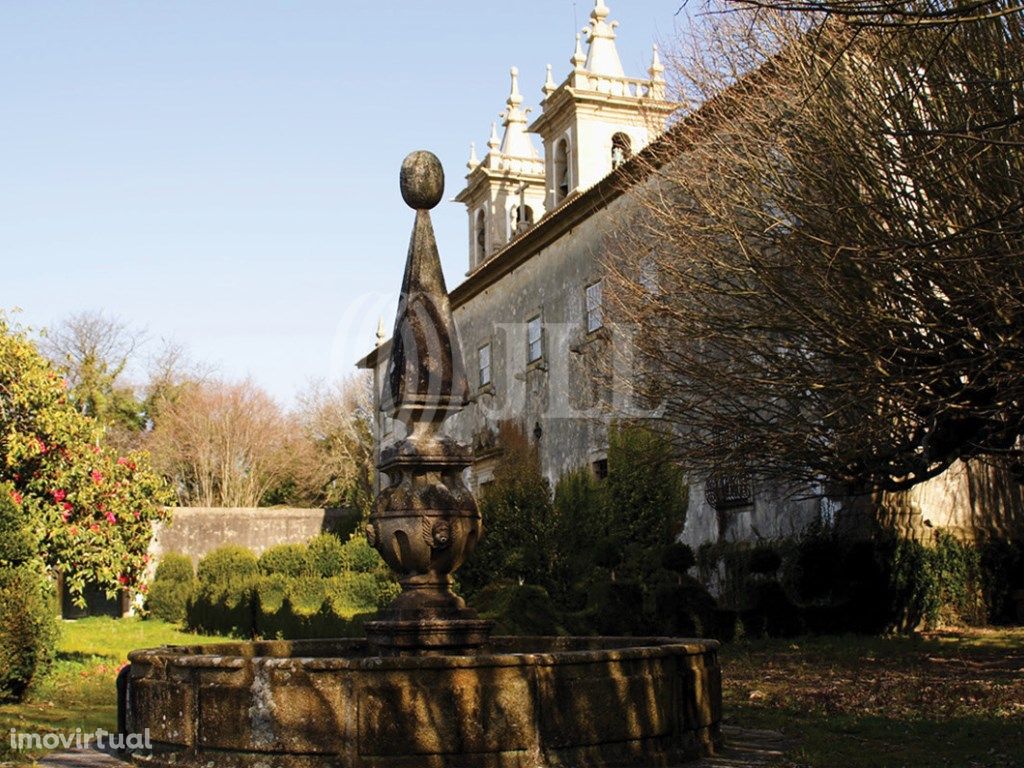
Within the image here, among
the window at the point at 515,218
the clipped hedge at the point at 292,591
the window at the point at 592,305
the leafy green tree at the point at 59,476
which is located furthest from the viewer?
the window at the point at 515,218

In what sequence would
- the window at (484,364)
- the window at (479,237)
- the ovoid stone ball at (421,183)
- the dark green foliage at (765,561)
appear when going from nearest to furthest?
the ovoid stone ball at (421,183) < the dark green foliage at (765,561) < the window at (484,364) < the window at (479,237)

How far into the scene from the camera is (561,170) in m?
30.2

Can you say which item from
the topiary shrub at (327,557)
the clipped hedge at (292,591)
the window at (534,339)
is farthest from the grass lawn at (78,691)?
the window at (534,339)

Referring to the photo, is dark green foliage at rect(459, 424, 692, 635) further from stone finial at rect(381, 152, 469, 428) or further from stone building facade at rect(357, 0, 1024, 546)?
stone finial at rect(381, 152, 469, 428)

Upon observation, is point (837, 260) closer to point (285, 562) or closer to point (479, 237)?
point (285, 562)

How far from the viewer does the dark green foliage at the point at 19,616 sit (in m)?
11.3

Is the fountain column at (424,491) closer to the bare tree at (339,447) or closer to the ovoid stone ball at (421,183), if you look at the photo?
the ovoid stone ball at (421,183)

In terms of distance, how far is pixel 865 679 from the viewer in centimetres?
1202

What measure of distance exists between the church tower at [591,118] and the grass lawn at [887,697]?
1542cm

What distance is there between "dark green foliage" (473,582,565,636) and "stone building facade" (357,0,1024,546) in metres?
4.04

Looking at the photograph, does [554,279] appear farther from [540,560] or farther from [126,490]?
[126,490]

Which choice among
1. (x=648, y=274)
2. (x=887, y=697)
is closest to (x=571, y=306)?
(x=648, y=274)

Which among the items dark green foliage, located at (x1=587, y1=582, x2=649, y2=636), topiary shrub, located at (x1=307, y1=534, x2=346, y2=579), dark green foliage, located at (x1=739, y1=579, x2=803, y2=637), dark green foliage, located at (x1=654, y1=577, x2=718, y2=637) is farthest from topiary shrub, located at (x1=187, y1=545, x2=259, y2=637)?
dark green foliage, located at (x1=739, y1=579, x2=803, y2=637)

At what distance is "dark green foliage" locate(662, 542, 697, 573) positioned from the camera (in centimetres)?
1791
